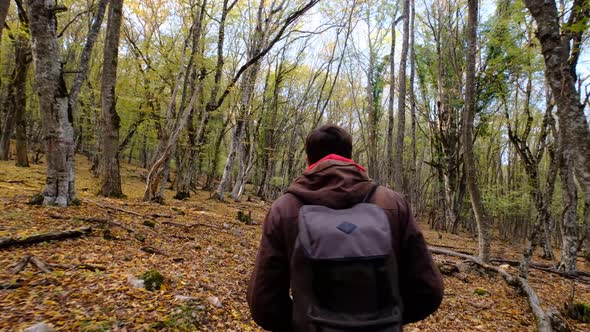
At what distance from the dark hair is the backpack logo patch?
0.55m

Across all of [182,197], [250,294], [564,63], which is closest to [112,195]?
[182,197]

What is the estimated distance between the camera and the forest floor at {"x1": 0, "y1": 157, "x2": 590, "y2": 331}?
308 cm

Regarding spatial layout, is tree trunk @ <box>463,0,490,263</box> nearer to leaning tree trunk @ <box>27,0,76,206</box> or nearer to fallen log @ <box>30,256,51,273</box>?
fallen log @ <box>30,256,51,273</box>

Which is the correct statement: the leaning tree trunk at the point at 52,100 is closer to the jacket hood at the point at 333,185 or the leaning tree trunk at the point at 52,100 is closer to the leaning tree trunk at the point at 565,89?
the jacket hood at the point at 333,185

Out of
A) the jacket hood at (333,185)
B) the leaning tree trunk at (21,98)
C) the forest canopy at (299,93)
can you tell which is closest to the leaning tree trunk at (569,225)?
the forest canopy at (299,93)

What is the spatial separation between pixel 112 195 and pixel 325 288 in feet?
34.6

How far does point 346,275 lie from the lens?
4.40ft

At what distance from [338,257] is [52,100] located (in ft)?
23.4

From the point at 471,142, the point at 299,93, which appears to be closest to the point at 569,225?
the point at 471,142

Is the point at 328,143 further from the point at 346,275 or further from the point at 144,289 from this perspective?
the point at 144,289

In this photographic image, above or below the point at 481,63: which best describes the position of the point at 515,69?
below

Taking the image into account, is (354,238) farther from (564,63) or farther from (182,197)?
(182,197)

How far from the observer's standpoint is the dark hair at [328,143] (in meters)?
1.87

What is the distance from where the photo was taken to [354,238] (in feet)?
4.49
